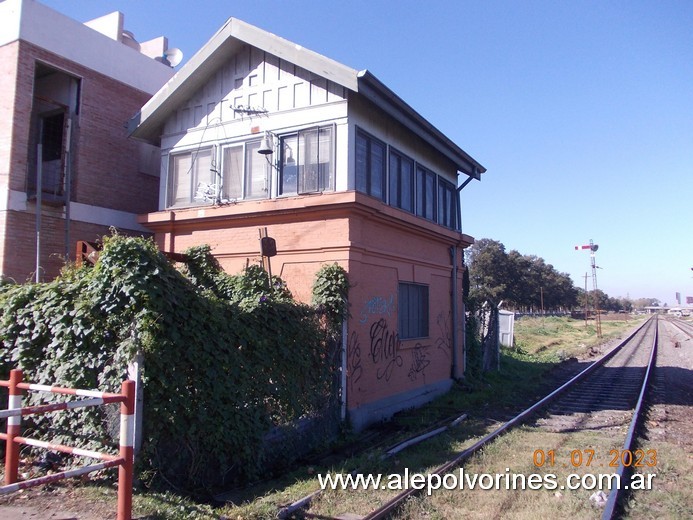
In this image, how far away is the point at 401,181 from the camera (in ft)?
40.7

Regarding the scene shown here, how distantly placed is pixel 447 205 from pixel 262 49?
6715 millimetres

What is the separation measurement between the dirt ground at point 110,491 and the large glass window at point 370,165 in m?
6.72

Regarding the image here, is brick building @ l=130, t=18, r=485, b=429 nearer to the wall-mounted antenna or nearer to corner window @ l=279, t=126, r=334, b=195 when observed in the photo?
corner window @ l=279, t=126, r=334, b=195

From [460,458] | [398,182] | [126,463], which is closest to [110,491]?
[126,463]

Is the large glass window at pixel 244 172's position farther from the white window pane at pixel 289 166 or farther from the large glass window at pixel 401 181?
the large glass window at pixel 401 181

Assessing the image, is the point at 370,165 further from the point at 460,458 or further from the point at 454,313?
the point at 460,458

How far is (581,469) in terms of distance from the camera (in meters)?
7.21

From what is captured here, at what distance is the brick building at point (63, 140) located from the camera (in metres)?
10.9

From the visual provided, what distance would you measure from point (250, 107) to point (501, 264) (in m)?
65.1

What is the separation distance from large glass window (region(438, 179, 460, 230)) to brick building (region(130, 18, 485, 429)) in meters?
1.08

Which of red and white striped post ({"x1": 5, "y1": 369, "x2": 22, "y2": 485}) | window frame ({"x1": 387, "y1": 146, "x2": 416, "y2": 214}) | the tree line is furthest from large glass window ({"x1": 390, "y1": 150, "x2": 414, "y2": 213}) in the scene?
the tree line

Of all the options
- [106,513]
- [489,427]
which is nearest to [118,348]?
[106,513]

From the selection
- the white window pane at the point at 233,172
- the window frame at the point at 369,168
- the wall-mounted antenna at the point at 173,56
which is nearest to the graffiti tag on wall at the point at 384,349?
the window frame at the point at 369,168

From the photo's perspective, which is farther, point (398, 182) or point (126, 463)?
point (398, 182)
